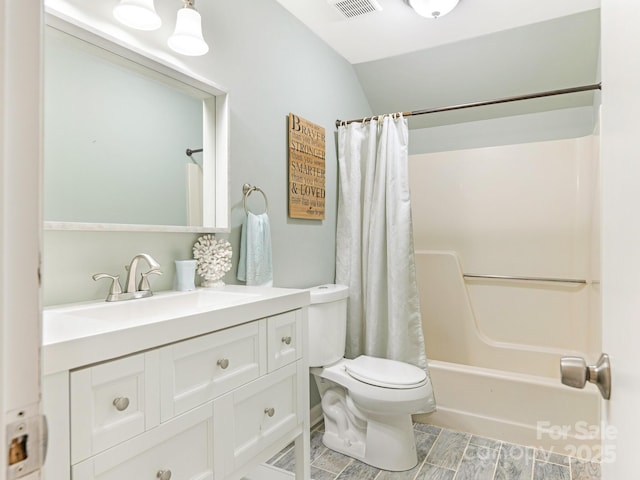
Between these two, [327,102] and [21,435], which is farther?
[327,102]

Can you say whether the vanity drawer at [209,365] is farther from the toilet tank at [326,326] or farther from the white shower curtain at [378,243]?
the white shower curtain at [378,243]

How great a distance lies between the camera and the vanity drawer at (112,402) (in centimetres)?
77

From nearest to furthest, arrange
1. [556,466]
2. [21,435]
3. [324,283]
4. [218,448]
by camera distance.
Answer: [21,435]
[218,448]
[556,466]
[324,283]

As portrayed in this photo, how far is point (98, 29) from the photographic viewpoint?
4.00 ft

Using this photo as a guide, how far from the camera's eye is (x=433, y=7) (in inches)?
78.2

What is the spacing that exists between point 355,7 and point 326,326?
1728 millimetres

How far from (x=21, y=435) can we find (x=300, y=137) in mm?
2022

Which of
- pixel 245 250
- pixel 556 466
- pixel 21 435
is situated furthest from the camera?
pixel 556 466

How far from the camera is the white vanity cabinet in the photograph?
774mm

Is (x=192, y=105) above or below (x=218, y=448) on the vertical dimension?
above

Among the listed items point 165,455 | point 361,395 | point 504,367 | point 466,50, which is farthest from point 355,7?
point 504,367

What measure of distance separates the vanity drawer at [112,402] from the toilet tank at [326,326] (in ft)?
3.59

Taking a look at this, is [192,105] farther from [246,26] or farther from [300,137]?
[300,137]

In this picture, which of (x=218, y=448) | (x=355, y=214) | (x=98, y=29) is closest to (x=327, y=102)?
(x=355, y=214)
